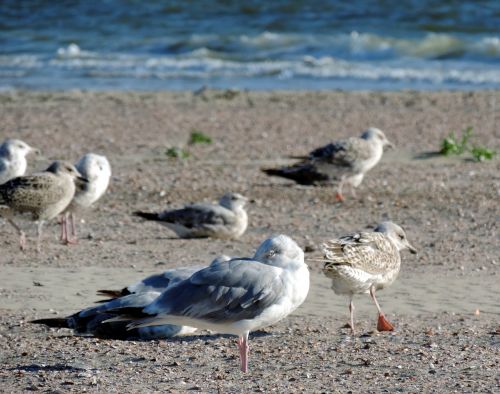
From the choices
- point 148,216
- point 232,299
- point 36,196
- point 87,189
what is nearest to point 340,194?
point 148,216

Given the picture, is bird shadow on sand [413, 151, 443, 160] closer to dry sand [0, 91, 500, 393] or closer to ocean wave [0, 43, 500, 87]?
dry sand [0, 91, 500, 393]

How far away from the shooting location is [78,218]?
11.9 meters

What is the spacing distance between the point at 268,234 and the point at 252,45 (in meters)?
19.2

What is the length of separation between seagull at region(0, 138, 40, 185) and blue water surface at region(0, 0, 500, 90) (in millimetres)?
11174

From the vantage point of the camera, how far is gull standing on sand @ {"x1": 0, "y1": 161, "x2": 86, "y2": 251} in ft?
33.9

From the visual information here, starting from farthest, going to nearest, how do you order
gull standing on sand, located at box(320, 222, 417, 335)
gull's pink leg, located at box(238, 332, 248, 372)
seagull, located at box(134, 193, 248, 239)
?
seagull, located at box(134, 193, 248, 239)
gull standing on sand, located at box(320, 222, 417, 335)
gull's pink leg, located at box(238, 332, 248, 372)

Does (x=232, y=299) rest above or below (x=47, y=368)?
above

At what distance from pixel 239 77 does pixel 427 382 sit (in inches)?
746

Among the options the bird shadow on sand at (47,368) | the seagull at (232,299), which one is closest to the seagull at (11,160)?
the bird shadow on sand at (47,368)

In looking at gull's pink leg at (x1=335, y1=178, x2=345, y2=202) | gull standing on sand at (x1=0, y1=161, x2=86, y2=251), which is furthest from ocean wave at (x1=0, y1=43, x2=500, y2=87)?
gull standing on sand at (x1=0, y1=161, x2=86, y2=251)

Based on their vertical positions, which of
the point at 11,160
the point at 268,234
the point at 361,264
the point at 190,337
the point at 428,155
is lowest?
the point at 428,155

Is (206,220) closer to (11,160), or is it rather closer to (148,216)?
(148,216)

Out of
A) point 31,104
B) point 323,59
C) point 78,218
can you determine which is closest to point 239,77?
point 323,59

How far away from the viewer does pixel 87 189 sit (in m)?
11.1
